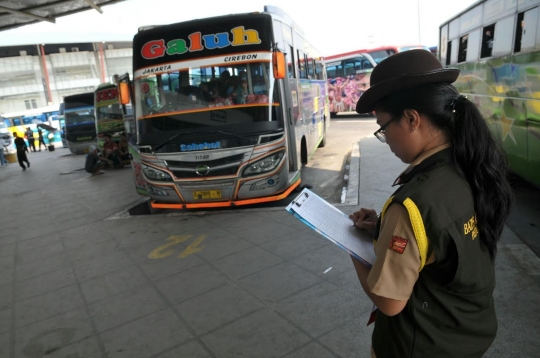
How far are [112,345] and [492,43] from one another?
6.96 meters

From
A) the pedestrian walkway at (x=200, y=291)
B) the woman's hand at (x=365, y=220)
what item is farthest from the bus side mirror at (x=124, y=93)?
the woman's hand at (x=365, y=220)

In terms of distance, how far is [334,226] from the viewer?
1559 millimetres

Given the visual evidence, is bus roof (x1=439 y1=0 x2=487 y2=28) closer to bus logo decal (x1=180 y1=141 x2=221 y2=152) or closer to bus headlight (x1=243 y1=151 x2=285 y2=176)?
bus headlight (x1=243 y1=151 x2=285 y2=176)

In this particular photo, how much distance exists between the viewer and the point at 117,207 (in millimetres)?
8406

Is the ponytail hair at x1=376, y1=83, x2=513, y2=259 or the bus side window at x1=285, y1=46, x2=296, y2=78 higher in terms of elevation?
the bus side window at x1=285, y1=46, x2=296, y2=78

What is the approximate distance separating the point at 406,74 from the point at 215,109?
17.2ft

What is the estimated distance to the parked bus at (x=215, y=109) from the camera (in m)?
6.14

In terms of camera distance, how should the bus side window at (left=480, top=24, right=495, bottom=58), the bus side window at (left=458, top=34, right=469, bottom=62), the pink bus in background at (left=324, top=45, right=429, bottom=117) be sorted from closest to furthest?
the bus side window at (left=480, top=24, right=495, bottom=58) < the bus side window at (left=458, top=34, right=469, bottom=62) < the pink bus in background at (left=324, top=45, right=429, bottom=117)

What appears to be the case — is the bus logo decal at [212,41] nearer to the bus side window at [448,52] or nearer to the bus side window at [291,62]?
the bus side window at [291,62]

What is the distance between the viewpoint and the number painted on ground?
17.0ft

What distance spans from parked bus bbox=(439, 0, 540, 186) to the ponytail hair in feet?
9.90

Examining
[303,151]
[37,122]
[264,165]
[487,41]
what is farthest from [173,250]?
[37,122]

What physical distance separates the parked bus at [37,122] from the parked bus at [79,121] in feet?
34.0

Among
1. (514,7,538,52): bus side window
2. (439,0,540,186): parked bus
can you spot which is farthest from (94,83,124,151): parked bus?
(514,7,538,52): bus side window
